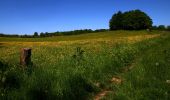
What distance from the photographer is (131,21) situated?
11550 cm

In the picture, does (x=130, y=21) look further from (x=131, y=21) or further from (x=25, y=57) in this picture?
(x=25, y=57)

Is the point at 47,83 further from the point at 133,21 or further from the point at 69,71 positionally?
the point at 133,21

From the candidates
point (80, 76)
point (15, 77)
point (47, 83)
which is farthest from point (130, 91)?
point (15, 77)

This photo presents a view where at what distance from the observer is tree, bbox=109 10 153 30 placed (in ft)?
379

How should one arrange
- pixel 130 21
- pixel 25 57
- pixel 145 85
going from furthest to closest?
pixel 130 21, pixel 25 57, pixel 145 85

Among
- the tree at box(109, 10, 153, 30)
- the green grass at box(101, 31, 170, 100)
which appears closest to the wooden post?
the green grass at box(101, 31, 170, 100)

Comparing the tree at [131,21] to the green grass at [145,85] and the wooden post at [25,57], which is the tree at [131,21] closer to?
the green grass at [145,85]

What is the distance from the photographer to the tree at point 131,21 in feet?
379

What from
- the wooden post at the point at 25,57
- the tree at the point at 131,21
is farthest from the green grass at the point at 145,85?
the tree at the point at 131,21

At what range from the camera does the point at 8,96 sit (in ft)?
23.1

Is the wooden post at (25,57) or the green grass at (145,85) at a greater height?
the wooden post at (25,57)

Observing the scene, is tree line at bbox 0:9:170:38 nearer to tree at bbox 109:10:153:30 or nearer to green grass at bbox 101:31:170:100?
tree at bbox 109:10:153:30

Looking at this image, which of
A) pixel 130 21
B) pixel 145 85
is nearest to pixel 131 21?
pixel 130 21

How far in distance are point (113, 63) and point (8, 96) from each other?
6.72 m
